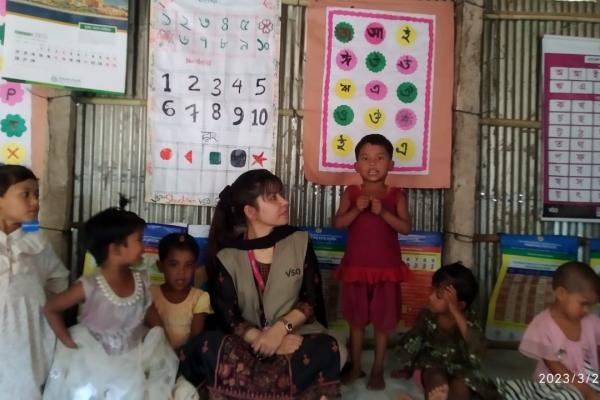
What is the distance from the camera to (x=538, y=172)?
331 cm

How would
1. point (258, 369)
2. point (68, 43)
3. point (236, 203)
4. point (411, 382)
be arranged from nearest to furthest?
point (258, 369), point (236, 203), point (411, 382), point (68, 43)

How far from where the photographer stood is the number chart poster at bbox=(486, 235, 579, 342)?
3236mm

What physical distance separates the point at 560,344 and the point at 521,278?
102cm

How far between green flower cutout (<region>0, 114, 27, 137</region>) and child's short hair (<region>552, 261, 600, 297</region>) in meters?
3.07

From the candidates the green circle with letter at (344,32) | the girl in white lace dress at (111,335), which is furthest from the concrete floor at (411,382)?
the green circle with letter at (344,32)

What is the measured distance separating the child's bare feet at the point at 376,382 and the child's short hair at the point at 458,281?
0.54 metres

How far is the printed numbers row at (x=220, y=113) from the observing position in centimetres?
311

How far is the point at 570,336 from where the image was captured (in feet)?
7.55

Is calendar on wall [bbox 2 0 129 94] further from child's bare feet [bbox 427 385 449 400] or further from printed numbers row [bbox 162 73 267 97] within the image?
child's bare feet [bbox 427 385 449 400]

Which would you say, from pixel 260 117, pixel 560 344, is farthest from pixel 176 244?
pixel 560 344

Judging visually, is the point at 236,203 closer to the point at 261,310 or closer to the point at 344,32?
the point at 261,310

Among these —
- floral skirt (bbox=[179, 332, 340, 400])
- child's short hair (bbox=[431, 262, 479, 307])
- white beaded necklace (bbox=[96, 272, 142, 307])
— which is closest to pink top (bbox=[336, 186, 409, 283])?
child's short hair (bbox=[431, 262, 479, 307])

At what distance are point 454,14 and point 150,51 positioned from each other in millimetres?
1918

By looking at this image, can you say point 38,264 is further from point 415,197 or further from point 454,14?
point 454,14
